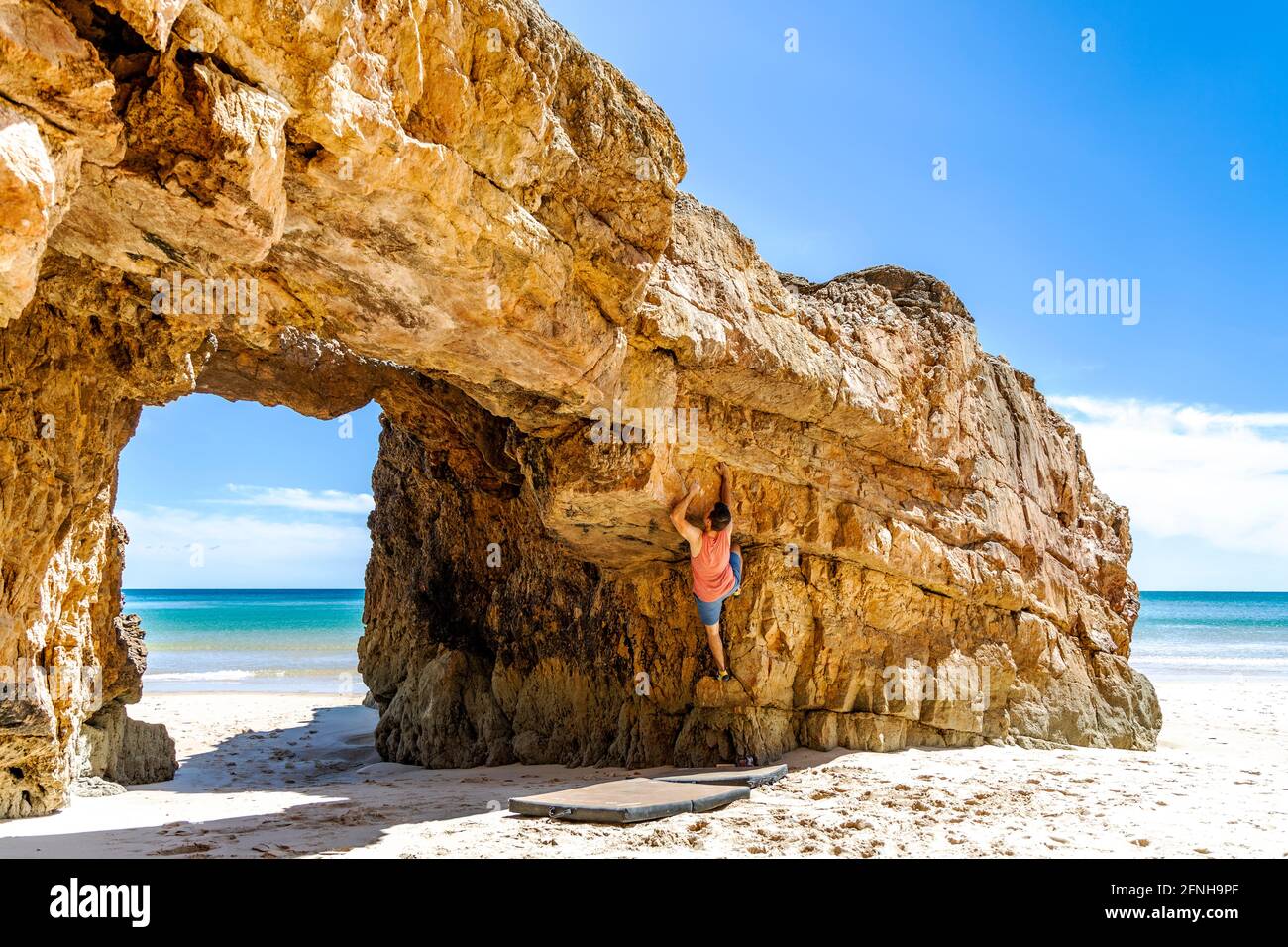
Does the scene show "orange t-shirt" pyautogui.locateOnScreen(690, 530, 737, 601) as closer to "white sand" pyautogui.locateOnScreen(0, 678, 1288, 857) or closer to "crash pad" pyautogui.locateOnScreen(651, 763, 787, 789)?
"crash pad" pyautogui.locateOnScreen(651, 763, 787, 789)

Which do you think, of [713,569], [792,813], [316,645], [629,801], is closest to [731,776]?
[792,813]

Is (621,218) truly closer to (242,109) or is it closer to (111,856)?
(242,109)

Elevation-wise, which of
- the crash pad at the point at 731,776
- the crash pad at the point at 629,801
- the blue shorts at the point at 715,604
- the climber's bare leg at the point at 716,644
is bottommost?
the crash pad at the point at 731,776

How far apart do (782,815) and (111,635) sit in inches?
230

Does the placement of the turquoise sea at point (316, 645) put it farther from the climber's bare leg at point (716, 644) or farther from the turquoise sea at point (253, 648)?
the climber's bare leg at point (716, 644)

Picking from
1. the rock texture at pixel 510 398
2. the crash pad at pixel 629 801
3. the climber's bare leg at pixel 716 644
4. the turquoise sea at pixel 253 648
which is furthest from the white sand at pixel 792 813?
the turquoise sea at pixel 253 648

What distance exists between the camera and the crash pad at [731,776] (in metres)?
6.25

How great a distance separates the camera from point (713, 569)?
7.11 metres

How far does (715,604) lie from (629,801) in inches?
89.6

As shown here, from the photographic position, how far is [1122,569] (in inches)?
433

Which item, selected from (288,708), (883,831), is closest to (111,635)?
(883,831)

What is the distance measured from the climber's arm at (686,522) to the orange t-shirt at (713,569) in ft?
0.21

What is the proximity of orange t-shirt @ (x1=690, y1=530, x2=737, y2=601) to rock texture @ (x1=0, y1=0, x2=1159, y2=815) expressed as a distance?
0.43 meters
